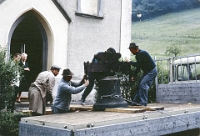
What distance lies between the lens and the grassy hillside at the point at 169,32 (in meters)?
47.8

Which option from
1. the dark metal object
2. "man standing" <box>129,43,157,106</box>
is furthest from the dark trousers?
the dark metal object

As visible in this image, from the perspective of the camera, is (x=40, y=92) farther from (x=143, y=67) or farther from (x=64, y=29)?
(x=64, y=29)

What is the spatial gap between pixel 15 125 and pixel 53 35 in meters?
5.19

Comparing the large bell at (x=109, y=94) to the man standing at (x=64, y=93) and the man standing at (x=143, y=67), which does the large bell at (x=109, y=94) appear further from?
the man standing at (x=143, y=67)

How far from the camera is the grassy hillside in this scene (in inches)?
1882

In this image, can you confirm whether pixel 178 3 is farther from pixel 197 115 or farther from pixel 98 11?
pixel 197 115

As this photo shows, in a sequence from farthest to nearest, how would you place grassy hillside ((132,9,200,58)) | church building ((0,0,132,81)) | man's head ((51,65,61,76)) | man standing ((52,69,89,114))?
grassy hillside ((132,9,200,58)), church building ((0,0,132,81)), man's head ((51,65,61,76)), man standing ((52,69,89,114))

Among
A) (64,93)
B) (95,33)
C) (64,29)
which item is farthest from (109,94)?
(95,33)

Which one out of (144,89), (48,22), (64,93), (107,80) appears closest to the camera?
(64,93)

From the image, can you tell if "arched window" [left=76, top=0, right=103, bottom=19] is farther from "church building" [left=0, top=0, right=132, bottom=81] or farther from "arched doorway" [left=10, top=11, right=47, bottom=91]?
"arched doorway" [left=10, top=11, right=47, bottom=91]

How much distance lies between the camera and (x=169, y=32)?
5528cm

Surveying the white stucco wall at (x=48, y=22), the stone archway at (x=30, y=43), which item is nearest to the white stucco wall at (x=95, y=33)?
the white stucco wall at (x=48, y=22)

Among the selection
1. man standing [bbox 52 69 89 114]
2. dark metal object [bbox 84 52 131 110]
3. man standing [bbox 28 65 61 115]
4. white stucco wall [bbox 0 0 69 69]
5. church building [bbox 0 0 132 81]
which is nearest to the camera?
man standing [bbox 52 69 89 114]

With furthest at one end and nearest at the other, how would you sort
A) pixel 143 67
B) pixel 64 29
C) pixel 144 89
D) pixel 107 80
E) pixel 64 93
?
pixel 64 29
pixel 143 67
pixel 144 89
pixel 107 80
pixel 64 93
